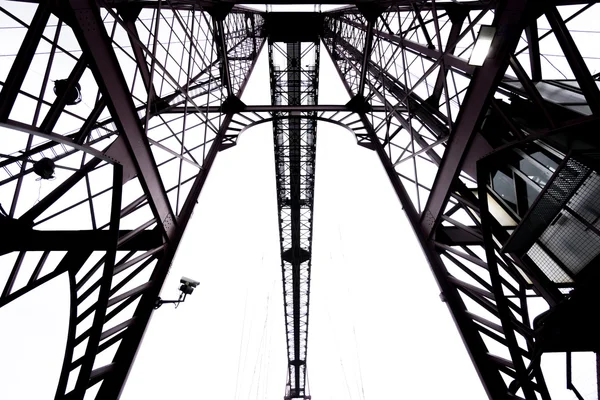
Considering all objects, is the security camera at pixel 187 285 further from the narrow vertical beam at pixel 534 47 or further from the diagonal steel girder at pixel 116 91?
the narrow vertical beam at pixel 534 47

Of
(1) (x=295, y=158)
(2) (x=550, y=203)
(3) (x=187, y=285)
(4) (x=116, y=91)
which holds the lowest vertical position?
(2) (x=550, y=203)

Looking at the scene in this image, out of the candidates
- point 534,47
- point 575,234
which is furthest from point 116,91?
point 534,47

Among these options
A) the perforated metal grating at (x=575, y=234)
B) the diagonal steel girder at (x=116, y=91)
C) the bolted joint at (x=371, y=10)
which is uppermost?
the bolted joint at (x=371, y=10)

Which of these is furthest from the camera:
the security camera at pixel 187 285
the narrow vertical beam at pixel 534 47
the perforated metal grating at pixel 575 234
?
the security camera at pixel 187 285

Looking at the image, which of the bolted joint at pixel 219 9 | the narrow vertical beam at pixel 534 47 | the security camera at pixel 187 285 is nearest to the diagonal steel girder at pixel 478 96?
the narrow vertical beam at pixel 534 47

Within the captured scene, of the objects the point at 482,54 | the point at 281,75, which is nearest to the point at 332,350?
the point at 281,75

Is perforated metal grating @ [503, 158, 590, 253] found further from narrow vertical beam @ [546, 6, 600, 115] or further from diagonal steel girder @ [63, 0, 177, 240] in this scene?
diagonal steel girder @ [63, 0, 177, 240]

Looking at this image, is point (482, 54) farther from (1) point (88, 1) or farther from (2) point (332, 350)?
(2) point (332, 350)

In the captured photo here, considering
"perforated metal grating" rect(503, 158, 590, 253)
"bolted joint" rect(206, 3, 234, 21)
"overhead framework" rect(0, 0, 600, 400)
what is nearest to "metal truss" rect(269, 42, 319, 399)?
"bolted joint" rect(206, 3, 234, 21)

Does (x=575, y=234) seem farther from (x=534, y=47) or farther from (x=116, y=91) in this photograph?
(x=116, y=91)

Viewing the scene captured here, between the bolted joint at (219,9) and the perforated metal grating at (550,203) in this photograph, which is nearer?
the perforated metal grating at (550,203)

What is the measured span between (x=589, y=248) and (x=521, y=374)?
7.47 ft

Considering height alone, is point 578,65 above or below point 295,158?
below

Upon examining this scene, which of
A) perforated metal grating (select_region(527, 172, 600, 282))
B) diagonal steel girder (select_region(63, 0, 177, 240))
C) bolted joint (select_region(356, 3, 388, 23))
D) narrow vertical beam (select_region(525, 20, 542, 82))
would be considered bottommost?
perforated metal grating (select_region(527, 172, 600, 282))
